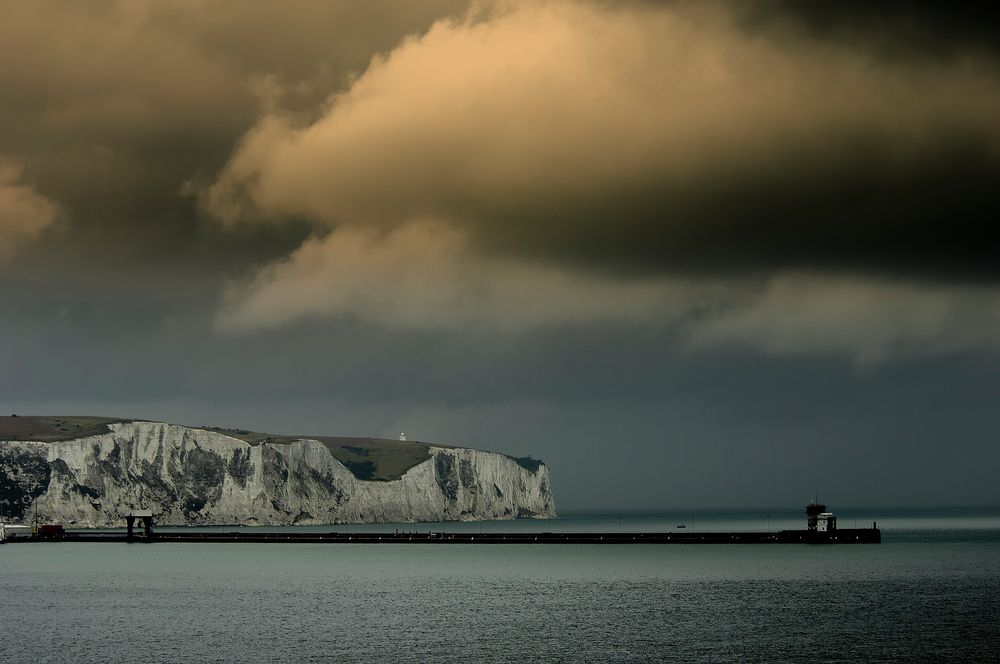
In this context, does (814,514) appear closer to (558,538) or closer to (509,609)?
(558,538)

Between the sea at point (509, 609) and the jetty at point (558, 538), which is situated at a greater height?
the jetty at point (558, 538)

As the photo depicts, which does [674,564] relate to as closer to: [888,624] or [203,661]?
[888,624]

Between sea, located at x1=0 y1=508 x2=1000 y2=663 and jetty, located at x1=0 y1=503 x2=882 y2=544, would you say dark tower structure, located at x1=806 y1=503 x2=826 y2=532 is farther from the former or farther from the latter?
sea, located at x1=0 y1=508 x2=1000 y2=663

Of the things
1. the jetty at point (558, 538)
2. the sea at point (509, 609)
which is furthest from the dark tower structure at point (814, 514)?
the sea at point (509, 609)

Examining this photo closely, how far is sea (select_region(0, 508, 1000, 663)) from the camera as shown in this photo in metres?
61.2

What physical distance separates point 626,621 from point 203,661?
89.0ft

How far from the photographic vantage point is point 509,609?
8100 centimetres

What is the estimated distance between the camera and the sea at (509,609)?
61219mm

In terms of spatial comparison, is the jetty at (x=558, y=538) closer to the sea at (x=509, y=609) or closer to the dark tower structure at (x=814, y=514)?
the dark tower structure at (x=814, y=514)

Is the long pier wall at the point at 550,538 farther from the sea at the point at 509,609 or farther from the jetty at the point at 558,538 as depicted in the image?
the sea at the point at 509,609

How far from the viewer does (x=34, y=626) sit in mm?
71375

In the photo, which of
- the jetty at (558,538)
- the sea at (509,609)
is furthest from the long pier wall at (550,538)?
the sea at (509,609)

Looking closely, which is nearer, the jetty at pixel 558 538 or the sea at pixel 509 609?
the sea at pixel 509 609

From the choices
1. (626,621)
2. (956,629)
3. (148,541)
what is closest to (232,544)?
(148,541)
